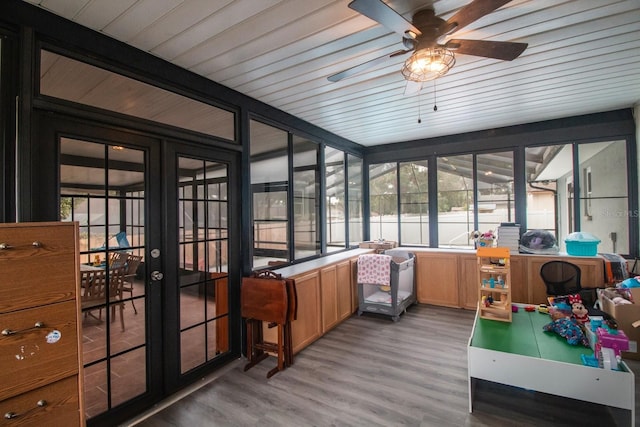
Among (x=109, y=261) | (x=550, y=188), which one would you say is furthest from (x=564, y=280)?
(x=109, y=261)

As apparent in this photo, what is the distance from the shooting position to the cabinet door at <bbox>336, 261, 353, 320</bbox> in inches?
156

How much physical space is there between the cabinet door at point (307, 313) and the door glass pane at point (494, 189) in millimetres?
3001

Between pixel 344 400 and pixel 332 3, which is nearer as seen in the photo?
pixel 332 3

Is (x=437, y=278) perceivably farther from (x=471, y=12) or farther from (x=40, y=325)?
(x=40, y=325)

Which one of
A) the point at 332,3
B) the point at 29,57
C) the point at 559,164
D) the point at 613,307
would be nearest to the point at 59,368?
the point at 29,57

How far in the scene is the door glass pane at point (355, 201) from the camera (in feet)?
17.2

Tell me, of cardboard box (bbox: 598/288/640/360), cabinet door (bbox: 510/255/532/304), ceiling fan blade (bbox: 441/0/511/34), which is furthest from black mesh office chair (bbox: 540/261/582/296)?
ceiling fan blade (bbox: 441/0/511/34)

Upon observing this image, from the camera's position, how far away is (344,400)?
7.67 ft

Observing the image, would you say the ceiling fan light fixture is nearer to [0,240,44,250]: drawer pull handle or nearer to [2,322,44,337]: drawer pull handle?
[0,240,44,250]: drawer pull handle

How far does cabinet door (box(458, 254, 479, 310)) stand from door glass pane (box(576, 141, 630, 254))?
4.83ft

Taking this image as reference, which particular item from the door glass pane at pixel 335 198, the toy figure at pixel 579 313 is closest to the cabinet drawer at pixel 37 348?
the door glass pane at pixel 335 198

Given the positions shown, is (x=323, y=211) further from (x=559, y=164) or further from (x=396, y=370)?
(x=559, y=164)

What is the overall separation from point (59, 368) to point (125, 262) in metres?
0.86

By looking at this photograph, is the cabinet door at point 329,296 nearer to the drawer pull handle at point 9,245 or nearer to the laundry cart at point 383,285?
the laundry cart at point 383,285
